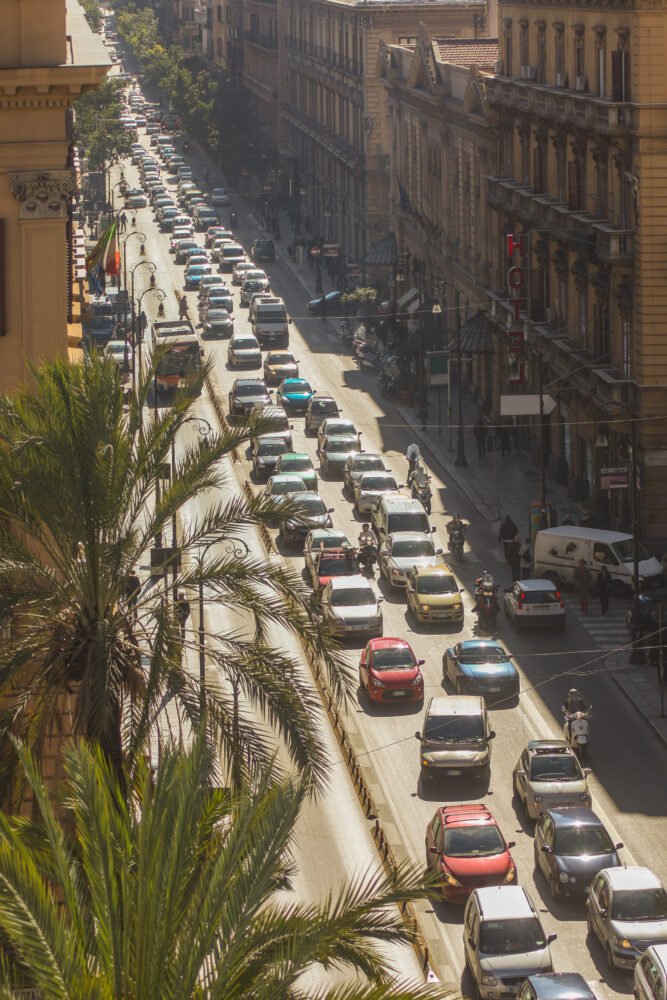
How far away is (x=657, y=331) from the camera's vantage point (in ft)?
188

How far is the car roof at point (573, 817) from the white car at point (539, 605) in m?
15.4

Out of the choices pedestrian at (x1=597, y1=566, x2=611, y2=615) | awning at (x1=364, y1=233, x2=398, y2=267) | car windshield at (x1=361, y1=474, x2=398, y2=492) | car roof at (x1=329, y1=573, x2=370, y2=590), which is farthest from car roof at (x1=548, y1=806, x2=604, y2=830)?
awning at (x1=364, y1=233, x2=398, y2=267)

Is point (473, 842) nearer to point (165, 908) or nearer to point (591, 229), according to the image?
point (165, 908)

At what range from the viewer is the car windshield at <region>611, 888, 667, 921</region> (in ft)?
105

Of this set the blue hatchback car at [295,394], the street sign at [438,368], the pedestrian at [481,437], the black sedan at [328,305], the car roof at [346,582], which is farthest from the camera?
the black sedan at [328,305]

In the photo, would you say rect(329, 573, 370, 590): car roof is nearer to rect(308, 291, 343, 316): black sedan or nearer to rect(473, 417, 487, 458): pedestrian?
rect(473, 417, 487, 458): pedestrian

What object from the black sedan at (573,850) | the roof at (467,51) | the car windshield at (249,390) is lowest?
the car windshield at (249,390)

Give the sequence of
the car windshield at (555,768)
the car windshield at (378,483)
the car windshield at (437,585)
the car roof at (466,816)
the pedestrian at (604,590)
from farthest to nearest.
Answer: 1. the car windshield at (378,483)
2. the pedestrian at (604,590)
3. the car windshield at (437,585)
4. the car windshield at (555,768)
5. the car roof at (466,816)

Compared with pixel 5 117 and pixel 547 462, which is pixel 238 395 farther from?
pixel 5 117

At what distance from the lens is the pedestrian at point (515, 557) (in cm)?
5709

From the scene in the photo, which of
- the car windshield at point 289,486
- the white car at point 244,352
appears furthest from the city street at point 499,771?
the white car at point 244,352

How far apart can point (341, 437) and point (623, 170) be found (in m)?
19.2

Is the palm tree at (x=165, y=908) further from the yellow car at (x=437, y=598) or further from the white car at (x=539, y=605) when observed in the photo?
the yellow car at (x=437, y=598)

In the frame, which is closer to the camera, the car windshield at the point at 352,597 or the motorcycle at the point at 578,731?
the motorcycle at the point at 578,731
